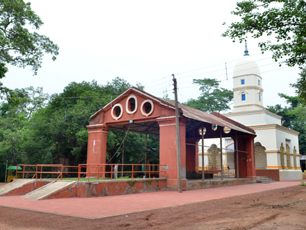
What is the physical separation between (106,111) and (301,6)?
13868 mm

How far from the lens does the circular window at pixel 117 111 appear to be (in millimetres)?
20478

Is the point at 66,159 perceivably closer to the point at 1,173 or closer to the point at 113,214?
the point at 1,173

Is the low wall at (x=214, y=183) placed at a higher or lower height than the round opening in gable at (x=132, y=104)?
lower

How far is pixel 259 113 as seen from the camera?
3228 centimetres

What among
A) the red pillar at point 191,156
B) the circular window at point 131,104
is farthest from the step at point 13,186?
the red pillar at point 191,156

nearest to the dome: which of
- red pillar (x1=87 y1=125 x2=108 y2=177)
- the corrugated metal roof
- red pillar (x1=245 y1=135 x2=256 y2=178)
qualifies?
the corrugated metal roof

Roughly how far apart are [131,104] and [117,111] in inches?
52.3

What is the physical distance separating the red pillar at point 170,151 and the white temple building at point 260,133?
41.9 ft

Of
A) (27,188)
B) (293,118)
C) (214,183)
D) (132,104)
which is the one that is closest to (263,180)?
(214,183)

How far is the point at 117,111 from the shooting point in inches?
843

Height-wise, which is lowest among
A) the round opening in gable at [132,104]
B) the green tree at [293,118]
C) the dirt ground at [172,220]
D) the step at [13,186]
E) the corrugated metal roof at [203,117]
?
the dirt ground at [172,220]

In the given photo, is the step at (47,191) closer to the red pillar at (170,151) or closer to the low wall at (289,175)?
the red pillar at (170,151)

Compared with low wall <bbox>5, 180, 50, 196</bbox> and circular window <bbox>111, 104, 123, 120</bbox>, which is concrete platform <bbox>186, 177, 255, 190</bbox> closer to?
circular window <bbox>111, 104, 123, 120</bbox>

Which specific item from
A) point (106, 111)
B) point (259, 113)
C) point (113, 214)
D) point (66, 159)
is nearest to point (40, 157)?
point (66, 159)
